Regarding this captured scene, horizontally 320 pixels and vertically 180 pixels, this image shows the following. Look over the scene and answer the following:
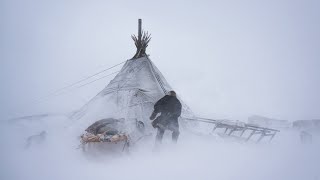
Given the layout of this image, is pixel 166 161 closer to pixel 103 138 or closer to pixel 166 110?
pixel 166 110

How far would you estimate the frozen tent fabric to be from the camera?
801 cm

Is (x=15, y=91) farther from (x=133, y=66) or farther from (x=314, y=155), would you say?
(x=314, y=155)

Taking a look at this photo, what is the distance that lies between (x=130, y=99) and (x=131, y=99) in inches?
1.3

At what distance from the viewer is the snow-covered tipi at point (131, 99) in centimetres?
799

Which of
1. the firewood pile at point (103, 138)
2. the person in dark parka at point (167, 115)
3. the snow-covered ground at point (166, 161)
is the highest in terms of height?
the person in dark parka at point (167, 115)

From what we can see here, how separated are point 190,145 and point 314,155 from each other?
A: 3.27 metres

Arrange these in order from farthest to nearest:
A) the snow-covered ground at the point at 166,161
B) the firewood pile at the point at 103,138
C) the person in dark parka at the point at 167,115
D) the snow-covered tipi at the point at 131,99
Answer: the snow-covered tipi at the point at 131,99 → the person in dark parka at the point at 167,115 → the firewood pile at the point at 103,138 → the snow-covered ground at the point at 166,161

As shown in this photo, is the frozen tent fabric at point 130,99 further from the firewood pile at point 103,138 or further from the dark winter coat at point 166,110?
the dark winter coat at point 166,110

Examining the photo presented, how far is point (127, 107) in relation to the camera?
8.20m

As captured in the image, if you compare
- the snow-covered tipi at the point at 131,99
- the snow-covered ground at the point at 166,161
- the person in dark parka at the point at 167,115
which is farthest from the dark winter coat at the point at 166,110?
the snow-covered tipi at the point at 131,99

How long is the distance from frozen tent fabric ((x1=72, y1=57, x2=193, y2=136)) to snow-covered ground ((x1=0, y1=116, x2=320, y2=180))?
77 cm

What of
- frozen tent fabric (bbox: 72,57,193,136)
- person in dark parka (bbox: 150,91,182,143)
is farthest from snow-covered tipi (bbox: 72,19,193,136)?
person in dark parka (bbox: 150,91,182,143)

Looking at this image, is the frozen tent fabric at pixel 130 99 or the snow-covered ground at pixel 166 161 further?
the frozen tent fabric at pixel 130 99

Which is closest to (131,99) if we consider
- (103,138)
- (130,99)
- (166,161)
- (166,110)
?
(130,99)
